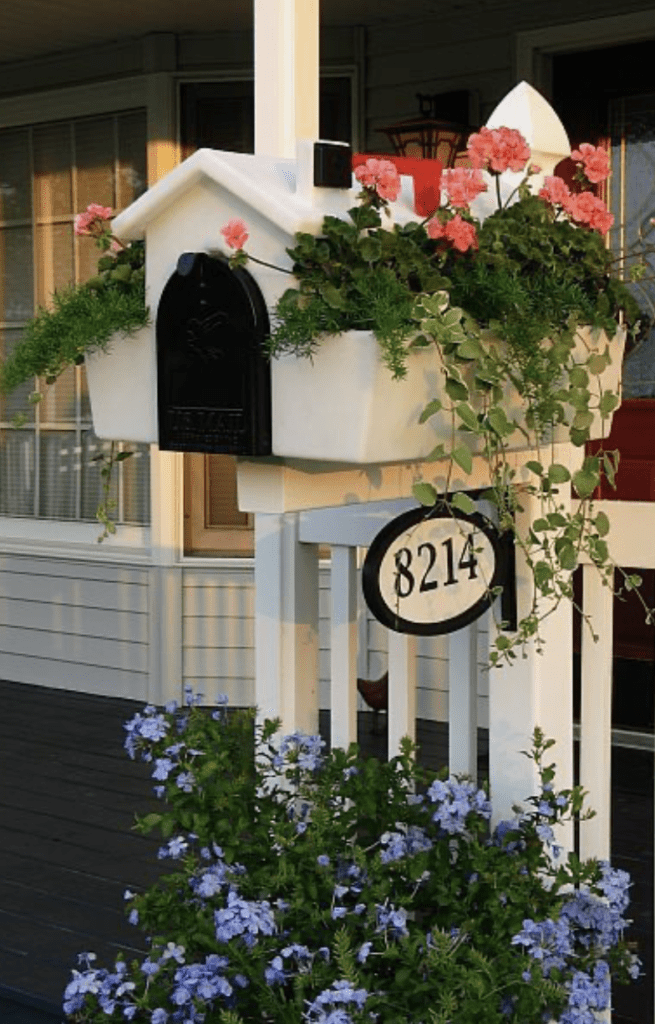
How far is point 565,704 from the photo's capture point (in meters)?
2.40

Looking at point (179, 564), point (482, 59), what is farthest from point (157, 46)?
point (179, 564)

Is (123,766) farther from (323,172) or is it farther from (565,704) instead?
(323,172)

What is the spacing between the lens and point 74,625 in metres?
6.83

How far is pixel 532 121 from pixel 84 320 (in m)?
0.64

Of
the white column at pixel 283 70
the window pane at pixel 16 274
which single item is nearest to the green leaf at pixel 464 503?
the white column at pixel 283 70

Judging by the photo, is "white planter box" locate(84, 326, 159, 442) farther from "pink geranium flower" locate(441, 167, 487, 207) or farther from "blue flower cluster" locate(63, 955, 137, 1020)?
"blue flower cluster" locate(63, 955, 137, 1020)

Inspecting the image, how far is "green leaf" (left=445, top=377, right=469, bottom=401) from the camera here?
1.99 meters

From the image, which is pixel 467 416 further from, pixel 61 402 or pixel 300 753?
pixel 61 402

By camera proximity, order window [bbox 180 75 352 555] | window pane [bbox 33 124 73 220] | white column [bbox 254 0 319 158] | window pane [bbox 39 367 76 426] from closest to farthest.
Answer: white column [bbox 254 0 319 158] → window [bbox 180 75 352 555] → window pane [bbox 33 124 73 220] → window pane [bbox 39 367 76 426]

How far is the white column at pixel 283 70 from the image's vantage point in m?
2.47

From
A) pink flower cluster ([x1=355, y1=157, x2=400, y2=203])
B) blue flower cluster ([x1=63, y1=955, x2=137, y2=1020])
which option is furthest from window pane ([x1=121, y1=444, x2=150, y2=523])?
pink flower cluster ([x1=355, y1=157, x2=400, y2=203])

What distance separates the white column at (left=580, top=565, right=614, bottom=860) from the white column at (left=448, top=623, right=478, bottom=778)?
199mm

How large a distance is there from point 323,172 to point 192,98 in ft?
14.6

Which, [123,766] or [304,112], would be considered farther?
[123,766]
